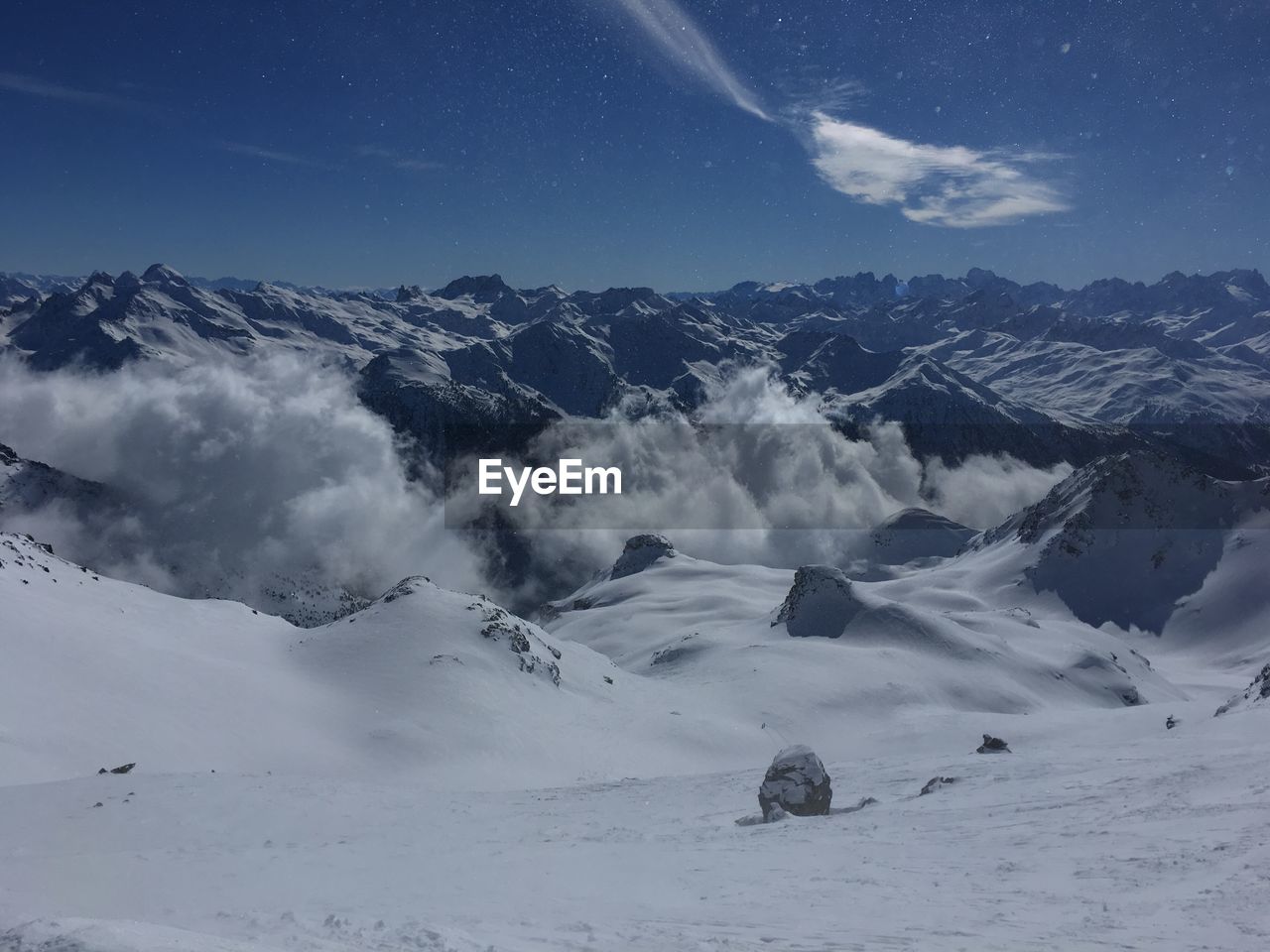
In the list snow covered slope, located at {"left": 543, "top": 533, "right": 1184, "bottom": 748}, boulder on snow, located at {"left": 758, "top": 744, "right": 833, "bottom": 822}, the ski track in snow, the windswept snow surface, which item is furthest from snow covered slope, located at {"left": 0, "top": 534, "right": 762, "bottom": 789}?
boulder on snow, located at {"left": 758, "top": 744, "right": 833, "bottom": 822}

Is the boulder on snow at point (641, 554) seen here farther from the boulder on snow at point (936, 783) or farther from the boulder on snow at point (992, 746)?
the boulder on snow at point (936, 783)

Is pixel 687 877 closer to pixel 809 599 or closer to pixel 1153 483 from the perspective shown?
pixel 809 599

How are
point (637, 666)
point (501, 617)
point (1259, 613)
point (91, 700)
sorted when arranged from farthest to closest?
point (1259, 613) < point (637, 666) < point (501, 617) < point (91, 700)

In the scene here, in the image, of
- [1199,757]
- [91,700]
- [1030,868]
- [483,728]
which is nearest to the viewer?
[1030,868]

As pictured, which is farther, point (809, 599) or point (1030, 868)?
point (809, 599)

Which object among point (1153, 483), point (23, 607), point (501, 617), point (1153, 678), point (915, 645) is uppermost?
point (1153, 483)

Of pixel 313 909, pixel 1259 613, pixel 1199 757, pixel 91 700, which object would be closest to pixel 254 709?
pixel 91 700

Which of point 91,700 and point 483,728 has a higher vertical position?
point 91,700

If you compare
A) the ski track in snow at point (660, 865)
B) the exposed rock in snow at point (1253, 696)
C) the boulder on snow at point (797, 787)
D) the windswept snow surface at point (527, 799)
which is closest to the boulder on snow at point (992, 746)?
the windswept snow surface at point (527, 799)
